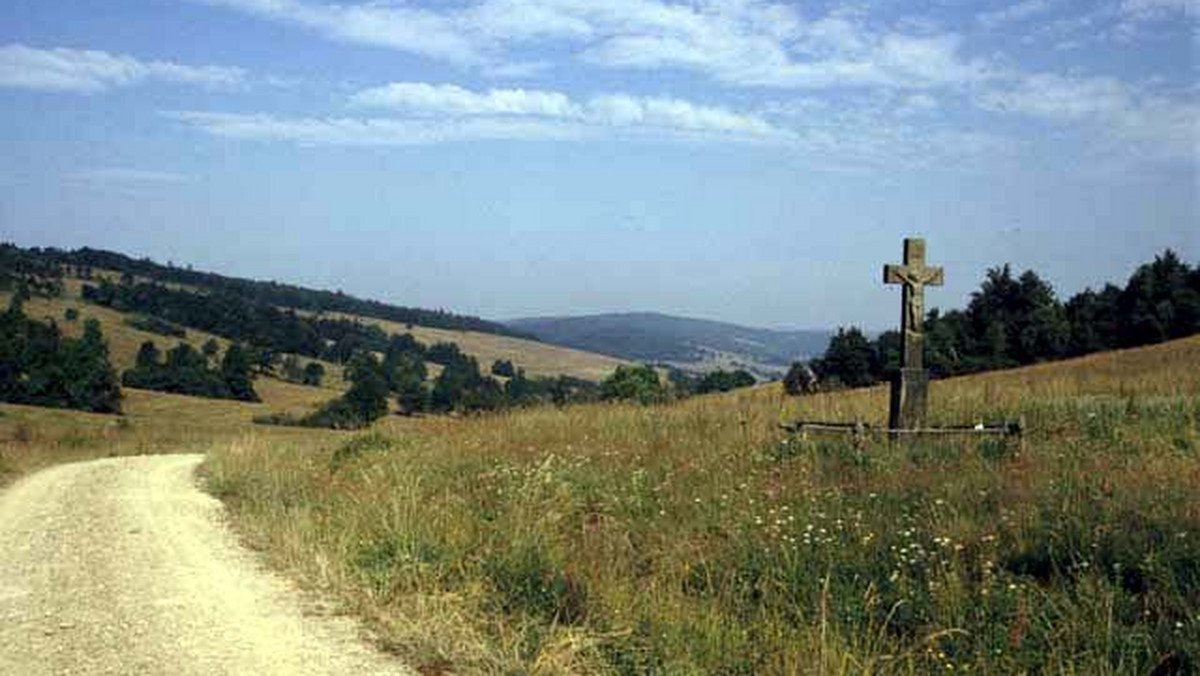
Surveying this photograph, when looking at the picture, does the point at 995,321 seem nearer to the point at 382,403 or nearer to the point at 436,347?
the point at 382,403

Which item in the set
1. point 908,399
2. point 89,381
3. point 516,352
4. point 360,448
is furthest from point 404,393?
point 516,352

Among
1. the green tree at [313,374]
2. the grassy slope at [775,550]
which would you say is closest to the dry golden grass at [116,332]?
the green tree at [313,374]

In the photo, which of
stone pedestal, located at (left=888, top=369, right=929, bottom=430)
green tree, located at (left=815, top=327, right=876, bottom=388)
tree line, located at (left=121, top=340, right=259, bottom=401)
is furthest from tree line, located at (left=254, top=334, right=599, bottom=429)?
green tree, located at (left=815, top=327, right=876, bottom=388)

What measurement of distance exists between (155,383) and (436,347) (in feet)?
168

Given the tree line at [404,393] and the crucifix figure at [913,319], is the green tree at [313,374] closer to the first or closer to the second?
the tree line at [404,393]

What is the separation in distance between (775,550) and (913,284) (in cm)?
764

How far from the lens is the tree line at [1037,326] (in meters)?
65.4

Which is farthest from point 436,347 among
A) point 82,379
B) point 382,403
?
point 382,403

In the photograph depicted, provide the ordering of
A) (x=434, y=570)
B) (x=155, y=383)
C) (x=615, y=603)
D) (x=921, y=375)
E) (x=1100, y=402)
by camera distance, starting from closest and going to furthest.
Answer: (x=615, y=603) → (x=434, y=570) → (x=921, y=375) → (x=1100, y=402) → (x=155, y=383)

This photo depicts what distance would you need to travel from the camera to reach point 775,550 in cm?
783

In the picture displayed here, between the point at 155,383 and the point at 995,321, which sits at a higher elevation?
the point at 995,321

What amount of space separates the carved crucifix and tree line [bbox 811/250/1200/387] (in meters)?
48.2

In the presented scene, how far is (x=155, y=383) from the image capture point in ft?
310

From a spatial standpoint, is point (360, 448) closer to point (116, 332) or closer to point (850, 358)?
point (850, 358)
